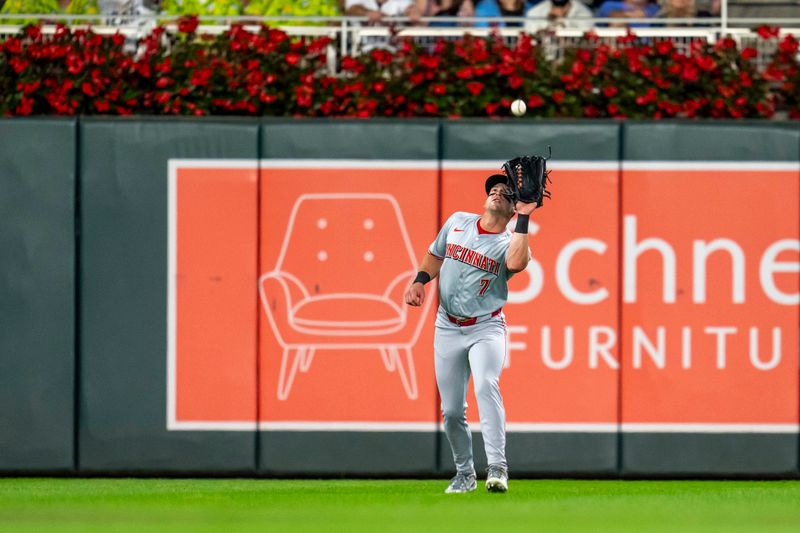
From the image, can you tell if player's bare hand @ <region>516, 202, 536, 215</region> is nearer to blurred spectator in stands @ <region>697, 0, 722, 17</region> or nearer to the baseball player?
the baseball player

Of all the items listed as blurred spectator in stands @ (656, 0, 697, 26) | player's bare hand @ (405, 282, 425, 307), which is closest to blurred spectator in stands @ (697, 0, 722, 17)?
blurred spectator in stands @ (656, 0, 697, 26)

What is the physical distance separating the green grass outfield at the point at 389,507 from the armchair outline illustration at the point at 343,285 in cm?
105

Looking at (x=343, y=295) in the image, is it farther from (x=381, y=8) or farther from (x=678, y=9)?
(x=678, y=9)

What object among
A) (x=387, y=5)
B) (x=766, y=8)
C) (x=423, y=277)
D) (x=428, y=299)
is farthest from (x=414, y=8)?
(x=423, y=277)

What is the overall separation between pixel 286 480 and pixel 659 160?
370cm

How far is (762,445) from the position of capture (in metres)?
11.0

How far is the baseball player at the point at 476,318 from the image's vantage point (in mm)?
8445

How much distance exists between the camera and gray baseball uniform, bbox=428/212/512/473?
854 centimetres

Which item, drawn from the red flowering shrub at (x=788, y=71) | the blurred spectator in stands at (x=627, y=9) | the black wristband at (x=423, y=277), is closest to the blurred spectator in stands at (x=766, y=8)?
the blurred spectator in stands at (x=627, y=9)

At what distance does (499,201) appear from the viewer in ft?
28.0

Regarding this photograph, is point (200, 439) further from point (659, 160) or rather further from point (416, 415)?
point (659, 160)

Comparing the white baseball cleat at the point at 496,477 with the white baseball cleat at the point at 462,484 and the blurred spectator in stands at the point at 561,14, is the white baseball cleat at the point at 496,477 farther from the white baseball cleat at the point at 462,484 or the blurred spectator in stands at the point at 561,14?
the blurred spectator in stands at the point at 561,14

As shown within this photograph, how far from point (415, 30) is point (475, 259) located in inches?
138

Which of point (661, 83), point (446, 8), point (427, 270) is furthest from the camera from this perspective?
point (446, 8)
